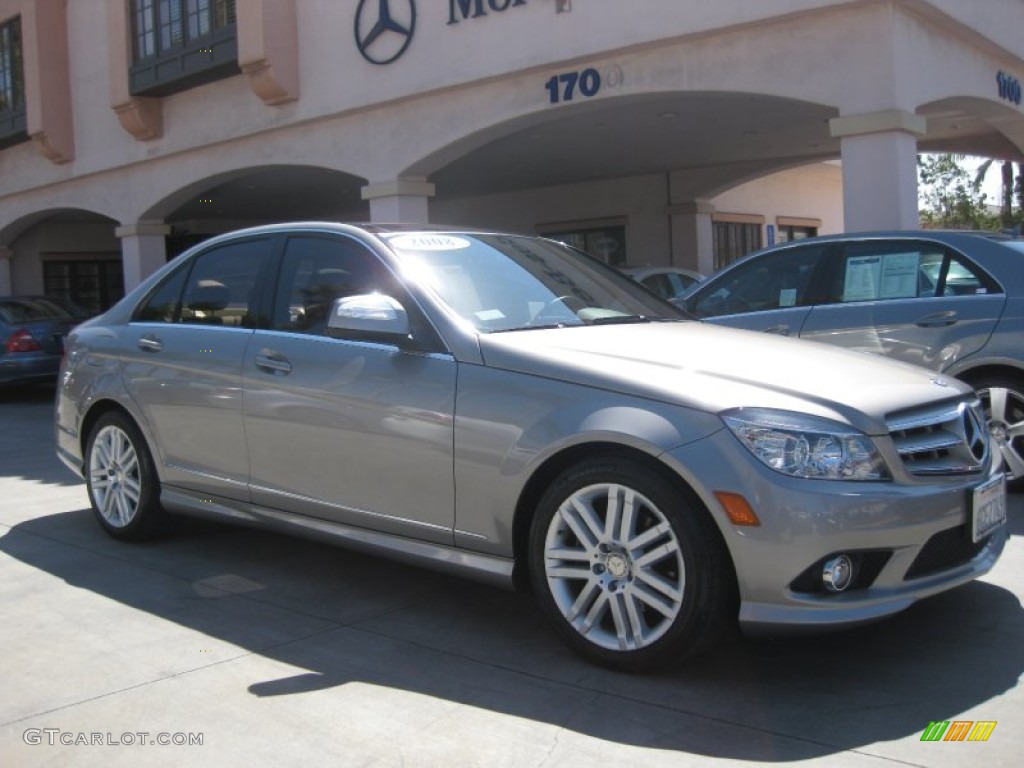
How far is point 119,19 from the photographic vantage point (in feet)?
58.3

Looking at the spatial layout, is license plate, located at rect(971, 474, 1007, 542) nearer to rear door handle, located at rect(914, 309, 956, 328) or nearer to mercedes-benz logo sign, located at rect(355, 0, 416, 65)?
rear door handle, located at rect(914, 309, 956, 328)

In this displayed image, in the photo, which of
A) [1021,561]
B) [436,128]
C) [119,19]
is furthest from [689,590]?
[119,19]

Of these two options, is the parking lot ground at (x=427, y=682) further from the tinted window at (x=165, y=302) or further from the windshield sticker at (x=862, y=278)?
the windshield sticker at (x=862, y=278)

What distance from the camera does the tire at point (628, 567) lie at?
Answer: 3.56 m

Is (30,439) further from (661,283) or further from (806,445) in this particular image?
(806,445)

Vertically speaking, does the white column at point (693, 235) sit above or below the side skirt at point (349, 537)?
above

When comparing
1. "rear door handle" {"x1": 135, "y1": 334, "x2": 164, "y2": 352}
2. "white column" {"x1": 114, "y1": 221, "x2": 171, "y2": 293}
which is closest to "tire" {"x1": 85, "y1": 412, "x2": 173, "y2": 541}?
"rear door handle" {"x1": 135, "y1": 334, "x2": 164, "y2": 352}

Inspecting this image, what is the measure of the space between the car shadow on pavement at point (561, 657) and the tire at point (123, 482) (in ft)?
0.99

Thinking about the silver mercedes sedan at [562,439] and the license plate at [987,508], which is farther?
the license plate at [987,508]

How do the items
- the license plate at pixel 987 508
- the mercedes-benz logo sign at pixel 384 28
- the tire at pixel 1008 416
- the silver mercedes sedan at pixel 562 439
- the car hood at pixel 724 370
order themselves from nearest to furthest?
the silver mercedes sedan at pixel 562 439 < the car hood at pixel 724 370 < the license plate at pixel 987 508 < the tire at pixel 1008 416 < the mercedes-benz logo sign at pixel 384 28

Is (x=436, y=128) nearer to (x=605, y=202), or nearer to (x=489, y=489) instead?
(x=605, y=202)

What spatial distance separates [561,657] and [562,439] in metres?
0.86

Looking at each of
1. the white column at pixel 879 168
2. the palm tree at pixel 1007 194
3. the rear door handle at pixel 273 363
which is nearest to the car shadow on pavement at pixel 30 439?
the rear door handle at pixel 273 363

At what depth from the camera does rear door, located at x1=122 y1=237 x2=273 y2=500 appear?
5075mm
